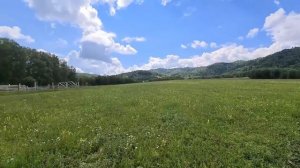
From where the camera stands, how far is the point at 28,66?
132 m

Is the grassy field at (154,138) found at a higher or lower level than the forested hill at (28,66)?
lower

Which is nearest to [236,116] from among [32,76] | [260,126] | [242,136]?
[260,126]

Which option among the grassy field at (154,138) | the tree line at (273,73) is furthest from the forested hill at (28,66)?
the grassy field at (154,138)

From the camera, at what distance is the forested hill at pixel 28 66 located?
116562mm

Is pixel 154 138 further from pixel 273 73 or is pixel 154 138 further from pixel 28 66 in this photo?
pixel 28 66

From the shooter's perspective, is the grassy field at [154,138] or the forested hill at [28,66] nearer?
the grassy field at [154,138]

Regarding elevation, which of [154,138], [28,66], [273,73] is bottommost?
[154,138]

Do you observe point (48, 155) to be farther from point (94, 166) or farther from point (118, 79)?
point (118, 79)

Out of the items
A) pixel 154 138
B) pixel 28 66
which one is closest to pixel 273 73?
pixel 28 66

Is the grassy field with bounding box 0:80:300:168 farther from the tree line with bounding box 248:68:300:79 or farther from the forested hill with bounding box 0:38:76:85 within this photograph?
the forested hill with bounding box 0:38:76:85

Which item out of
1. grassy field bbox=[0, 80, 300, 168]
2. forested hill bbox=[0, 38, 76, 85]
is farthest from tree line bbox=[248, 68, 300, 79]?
grassy field bbox=[0, 80, 300, 168]

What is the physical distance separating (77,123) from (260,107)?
35.5ft

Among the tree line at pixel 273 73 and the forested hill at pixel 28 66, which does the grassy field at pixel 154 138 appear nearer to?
the tree line at pixel 273 73

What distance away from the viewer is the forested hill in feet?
382
